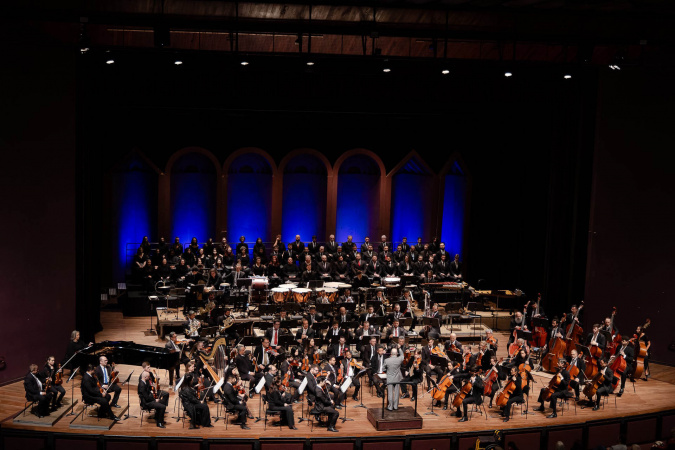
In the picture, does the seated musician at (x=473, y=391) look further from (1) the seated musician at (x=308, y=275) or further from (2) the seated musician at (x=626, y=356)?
(1) the seated musician at (x=308, y=275)

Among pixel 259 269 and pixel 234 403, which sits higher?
pixel 259 269

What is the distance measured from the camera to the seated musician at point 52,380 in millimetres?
12367

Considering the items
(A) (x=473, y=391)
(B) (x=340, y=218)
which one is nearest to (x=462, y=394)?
(A) (x=473, y=391)

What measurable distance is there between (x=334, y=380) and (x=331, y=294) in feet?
12.9

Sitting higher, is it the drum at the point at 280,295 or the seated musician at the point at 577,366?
the drum at the point at 280,295

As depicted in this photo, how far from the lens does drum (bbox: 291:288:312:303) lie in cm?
1656

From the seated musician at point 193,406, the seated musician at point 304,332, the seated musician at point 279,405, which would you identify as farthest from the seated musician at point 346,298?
the seated musician at point 193,406

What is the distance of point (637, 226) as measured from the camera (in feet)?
55.7

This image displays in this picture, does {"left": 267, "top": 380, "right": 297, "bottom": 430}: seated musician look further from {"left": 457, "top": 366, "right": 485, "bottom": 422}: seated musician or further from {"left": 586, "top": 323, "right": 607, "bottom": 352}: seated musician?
{"left": 586, "top": 323, "right": 607, "bottom": 352}: seated musician

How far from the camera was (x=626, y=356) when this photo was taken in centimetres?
1482

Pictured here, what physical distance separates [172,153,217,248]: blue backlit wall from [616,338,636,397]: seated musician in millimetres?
11761

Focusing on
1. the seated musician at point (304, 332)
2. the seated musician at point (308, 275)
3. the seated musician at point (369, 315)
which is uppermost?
the seated musician at point (308, 275)

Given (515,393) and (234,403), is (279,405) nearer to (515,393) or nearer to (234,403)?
(234,403)

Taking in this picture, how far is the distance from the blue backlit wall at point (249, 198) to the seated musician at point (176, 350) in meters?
7.29
